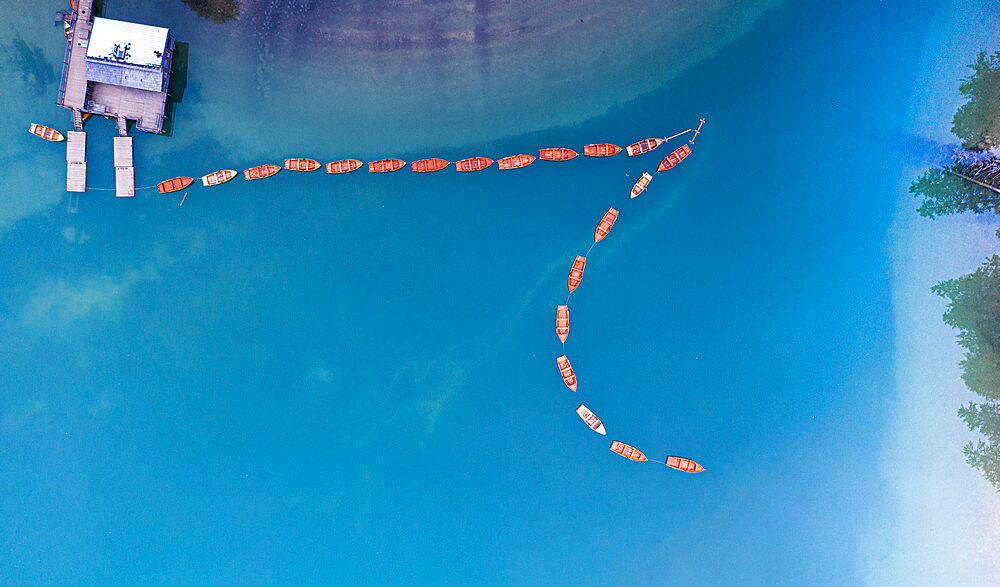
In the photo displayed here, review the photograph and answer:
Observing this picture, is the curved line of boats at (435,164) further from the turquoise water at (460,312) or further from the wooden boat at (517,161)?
the turquoise water at (460,312)

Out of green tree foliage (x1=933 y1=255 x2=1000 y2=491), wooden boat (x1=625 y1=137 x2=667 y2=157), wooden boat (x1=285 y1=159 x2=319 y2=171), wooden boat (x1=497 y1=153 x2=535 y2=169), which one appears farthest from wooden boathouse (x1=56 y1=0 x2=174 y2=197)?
green tree foliage (x1=933 y1=255 x2=1000 y2=491)

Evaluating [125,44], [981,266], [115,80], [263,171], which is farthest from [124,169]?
[981,266]

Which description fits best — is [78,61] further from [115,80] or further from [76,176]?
[76,176]

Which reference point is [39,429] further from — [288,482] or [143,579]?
[288,482]

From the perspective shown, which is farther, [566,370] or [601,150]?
[566,370]

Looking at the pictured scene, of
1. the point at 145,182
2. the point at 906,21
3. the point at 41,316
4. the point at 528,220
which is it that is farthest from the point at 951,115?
the point at 41,316

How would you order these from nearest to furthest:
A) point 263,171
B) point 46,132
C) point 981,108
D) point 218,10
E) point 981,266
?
point 46,132 < point 218,10 < point 263,171 < point 981,108 < point 981,266

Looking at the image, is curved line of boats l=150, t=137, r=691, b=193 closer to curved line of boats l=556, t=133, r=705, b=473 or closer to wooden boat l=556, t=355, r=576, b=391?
curved line of boats l=556, t=133, r=705, b=473
